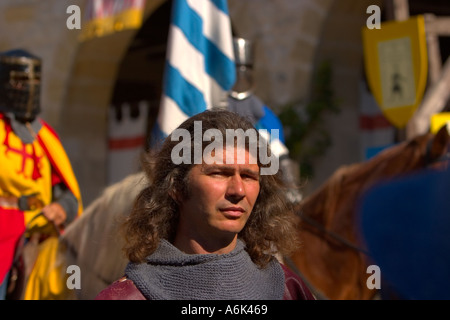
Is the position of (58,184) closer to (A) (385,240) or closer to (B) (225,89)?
(B) (225,89)

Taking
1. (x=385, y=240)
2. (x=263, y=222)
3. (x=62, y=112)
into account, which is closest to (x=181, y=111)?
(x=385, y=240)

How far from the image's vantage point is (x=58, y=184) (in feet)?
14.1

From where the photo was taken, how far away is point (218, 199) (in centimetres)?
173

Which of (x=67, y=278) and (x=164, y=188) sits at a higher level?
(x=164, y=188)

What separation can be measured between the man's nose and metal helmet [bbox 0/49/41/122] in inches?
107

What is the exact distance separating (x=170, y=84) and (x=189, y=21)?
15.1 inches

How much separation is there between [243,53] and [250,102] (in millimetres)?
601

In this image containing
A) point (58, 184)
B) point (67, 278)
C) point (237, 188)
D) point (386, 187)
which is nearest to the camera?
point (237, 188)

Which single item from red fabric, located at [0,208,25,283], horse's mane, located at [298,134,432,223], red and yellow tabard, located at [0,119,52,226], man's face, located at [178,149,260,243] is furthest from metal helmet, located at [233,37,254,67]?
man's face, located at [178,149,260,243]

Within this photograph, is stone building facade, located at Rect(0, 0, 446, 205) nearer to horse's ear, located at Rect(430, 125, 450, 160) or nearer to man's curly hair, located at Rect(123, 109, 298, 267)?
horse's ear, located at Rect(430, 125, 450, 160)

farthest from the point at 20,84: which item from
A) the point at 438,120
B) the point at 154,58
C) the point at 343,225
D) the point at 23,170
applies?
the point at 154,58

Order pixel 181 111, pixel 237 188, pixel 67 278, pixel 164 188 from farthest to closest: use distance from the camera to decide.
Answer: pixel 181 111 < pixel 67 278 < pixel 164 188 < pixel 237 188

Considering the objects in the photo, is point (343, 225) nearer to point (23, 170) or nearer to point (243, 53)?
point (243, 53)
